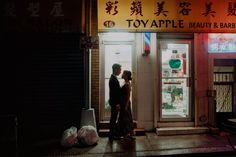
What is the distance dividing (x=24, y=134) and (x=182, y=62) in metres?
5.89

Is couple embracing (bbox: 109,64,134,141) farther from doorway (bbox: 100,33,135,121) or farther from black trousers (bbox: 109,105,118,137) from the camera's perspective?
doorway (bbox: 100,33,135,121)

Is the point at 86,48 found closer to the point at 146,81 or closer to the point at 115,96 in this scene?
the point at 115,96

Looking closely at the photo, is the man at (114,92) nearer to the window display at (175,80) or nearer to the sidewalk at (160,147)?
the sidewalk at (160,147)

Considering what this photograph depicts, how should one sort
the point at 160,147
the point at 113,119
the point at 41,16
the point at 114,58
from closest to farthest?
the point at 160,147 → the point at 41,16 → the point at 113,119 → the point at 114,58

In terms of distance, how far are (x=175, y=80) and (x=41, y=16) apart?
4.94 meters

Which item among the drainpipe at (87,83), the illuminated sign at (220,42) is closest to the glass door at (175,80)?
the illuminated sign at (220,42)

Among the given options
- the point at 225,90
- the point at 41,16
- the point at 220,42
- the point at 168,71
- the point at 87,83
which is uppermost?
the point at 41,16

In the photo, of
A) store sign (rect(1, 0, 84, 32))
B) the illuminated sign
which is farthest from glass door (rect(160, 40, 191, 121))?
store sign (rect(1, 0, 84, 32))

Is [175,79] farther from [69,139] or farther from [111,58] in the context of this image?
[69,139]

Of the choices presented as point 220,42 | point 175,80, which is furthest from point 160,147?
point 220,42

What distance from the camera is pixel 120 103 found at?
9805 mm

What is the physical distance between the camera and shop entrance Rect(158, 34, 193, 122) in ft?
36.1

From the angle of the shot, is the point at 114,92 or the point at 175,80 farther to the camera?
the point at 175,80

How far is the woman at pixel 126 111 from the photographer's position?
9633 mm
